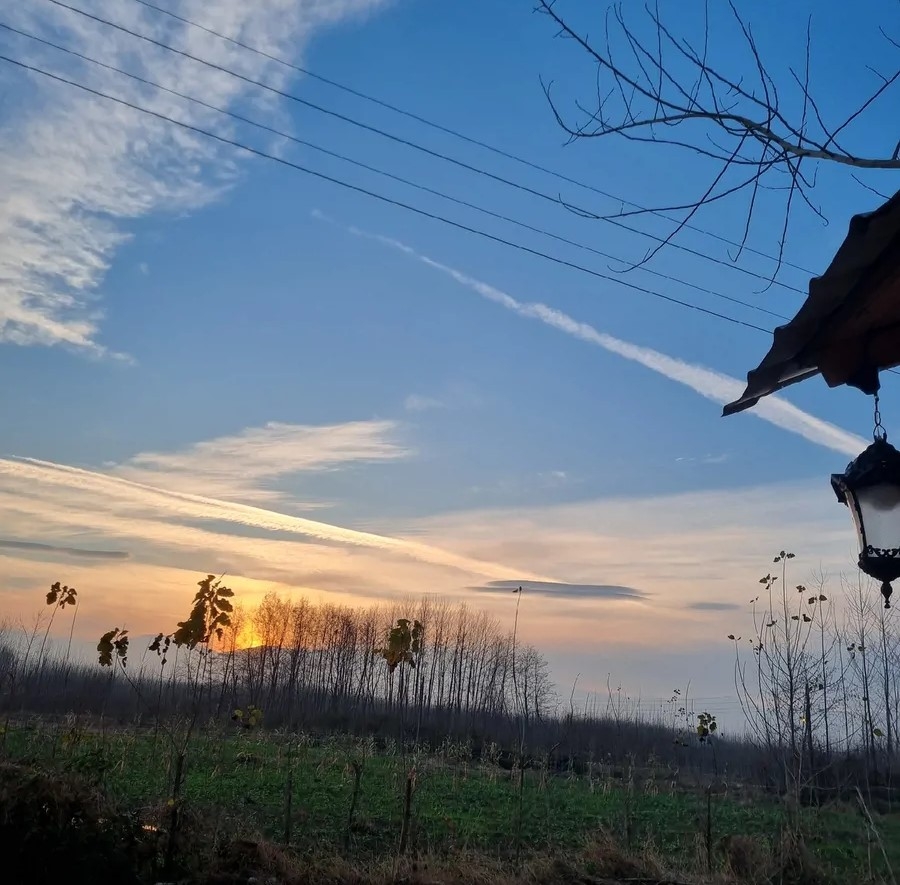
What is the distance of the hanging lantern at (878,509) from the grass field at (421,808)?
154 inches

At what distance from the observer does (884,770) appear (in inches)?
771

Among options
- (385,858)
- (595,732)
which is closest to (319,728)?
(595,732)

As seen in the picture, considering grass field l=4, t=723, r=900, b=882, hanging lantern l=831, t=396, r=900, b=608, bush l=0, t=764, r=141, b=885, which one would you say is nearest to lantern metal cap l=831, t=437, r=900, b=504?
hanging lantern l=831, t=396, r=900, b=608

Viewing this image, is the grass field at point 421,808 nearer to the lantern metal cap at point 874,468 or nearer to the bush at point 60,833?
the bush at point 60,833

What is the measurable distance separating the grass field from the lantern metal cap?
4.02 metres

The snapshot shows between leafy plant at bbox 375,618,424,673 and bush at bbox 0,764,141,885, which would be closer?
bush at bbox 0,764,141,885

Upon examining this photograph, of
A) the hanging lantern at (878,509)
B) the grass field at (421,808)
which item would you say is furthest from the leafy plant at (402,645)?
the hanging lantern at (878,509)

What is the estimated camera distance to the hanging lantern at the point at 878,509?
2.47m

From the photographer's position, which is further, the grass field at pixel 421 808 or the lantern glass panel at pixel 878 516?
the grass field at pixel 421 808

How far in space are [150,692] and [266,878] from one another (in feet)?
23.1

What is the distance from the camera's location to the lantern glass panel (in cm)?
249

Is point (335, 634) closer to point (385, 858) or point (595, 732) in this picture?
point (595, 732)

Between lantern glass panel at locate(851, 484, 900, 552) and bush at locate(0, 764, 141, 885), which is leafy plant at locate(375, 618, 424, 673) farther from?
lantern glass panel at locate(851, 484, 900, 552)

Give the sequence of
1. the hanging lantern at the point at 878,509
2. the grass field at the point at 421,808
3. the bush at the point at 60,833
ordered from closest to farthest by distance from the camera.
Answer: the hanging lantern at the point at 878,509 < the bush at the point at 60,833 < the grass field at the point at 421,808
